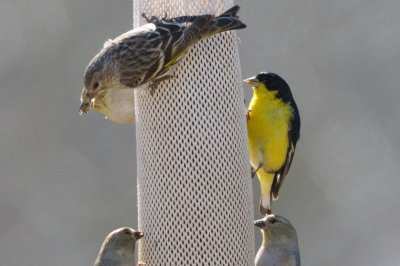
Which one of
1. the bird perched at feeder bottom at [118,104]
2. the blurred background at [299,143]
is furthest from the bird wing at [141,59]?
the blurred background at [299,143]

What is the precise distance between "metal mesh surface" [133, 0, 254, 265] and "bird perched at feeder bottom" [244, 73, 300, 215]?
3.30 ft

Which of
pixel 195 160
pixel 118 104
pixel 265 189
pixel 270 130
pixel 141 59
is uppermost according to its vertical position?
pixel 141 59

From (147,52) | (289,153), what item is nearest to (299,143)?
(289,153)

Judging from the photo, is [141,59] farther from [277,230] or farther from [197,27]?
[277,230]

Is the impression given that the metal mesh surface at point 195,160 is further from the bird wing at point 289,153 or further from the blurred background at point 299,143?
the blurred background at point 299,143

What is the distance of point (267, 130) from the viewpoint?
6.55 meters

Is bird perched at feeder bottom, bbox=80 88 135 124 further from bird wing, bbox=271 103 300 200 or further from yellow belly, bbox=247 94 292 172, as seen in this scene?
bird wing, bbox=271 103 300 200

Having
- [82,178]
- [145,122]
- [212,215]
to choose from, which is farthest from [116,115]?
[82,178]

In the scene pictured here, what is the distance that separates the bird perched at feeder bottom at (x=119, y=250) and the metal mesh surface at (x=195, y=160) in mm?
124

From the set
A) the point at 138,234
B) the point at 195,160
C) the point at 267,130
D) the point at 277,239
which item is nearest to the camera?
the point at 195,160

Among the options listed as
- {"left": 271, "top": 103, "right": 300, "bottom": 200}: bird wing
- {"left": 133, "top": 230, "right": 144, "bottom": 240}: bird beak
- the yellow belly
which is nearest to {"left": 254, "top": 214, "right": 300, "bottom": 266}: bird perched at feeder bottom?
the yellow belly

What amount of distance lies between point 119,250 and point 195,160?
70cm

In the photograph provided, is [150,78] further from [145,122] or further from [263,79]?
[263,79]

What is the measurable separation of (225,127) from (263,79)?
1216 millimetres
